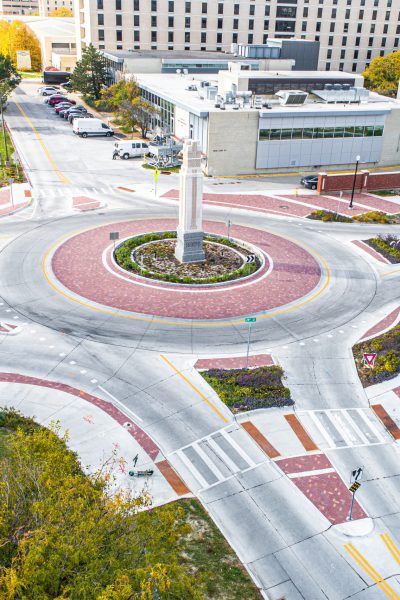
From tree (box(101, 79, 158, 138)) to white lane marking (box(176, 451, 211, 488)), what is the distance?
192ft

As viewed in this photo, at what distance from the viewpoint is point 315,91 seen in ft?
234

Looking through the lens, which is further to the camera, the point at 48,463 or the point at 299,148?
the point at 299,148

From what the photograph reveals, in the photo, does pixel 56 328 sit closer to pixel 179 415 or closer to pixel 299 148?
pixel 179 415

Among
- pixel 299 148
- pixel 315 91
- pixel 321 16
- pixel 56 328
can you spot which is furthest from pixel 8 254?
pixel 321 16

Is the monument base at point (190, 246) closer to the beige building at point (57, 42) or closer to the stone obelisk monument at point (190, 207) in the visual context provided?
the stone obelisk monument at point (190, 207)

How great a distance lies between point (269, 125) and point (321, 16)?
2649 inches

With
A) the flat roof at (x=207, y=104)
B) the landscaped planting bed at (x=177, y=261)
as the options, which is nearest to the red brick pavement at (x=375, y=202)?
the flat roof at (x=207, y=104)

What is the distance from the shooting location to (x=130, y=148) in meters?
66.4

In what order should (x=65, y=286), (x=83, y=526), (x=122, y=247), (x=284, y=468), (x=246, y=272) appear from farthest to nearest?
(x=122, y=247), (x=246, y=272), (x=65, y=286), (x=284, y=468), (x=83, y=526)

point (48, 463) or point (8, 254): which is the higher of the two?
point (48, 463)

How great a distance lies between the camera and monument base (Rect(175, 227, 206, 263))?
3806 centimetres

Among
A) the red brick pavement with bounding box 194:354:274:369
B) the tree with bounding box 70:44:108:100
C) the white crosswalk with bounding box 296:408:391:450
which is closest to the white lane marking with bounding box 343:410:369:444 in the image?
the white crosswalk with bounding box 296:408:391:450

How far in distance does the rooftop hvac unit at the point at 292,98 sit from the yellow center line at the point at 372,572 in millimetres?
54622

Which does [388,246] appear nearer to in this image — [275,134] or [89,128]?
[275,134]
